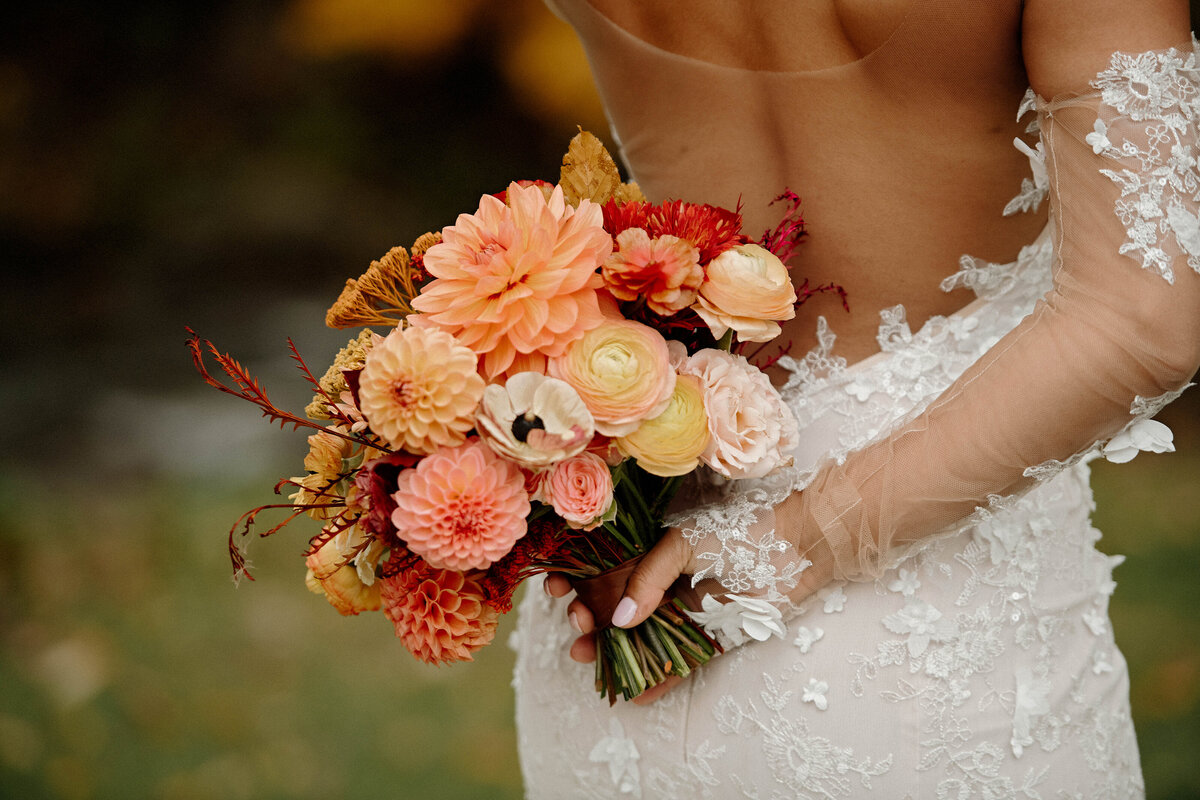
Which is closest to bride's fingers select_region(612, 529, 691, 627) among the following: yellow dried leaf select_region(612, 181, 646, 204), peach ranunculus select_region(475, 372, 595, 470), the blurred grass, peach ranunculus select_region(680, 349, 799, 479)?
peach ranunculus select_region(680, 349, 799, 479)

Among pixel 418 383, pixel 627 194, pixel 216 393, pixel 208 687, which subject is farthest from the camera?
pixel 216 393

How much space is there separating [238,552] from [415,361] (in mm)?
275

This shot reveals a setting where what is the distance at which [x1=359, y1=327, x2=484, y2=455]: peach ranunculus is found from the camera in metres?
0.79

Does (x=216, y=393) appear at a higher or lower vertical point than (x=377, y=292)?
lower

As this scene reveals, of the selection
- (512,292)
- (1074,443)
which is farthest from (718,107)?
(1074,443)

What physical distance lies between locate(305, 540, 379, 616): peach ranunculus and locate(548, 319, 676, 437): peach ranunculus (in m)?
0.33

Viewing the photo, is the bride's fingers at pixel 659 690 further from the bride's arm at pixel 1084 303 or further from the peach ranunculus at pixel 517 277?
the peach ranunculus at pixel 517 277

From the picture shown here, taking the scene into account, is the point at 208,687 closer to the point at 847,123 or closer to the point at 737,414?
the point at 737,414

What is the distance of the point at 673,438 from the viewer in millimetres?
871

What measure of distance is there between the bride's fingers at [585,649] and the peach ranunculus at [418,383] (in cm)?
39

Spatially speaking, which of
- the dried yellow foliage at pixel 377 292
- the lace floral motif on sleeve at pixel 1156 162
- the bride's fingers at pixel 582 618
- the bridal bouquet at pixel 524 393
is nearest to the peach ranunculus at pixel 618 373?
the bridal bouquet at pixel 524 393

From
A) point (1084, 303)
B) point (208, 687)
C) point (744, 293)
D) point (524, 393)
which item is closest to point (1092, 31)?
point (1084, 303)

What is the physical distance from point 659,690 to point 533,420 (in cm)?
41

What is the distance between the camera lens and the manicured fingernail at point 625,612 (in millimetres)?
1003
